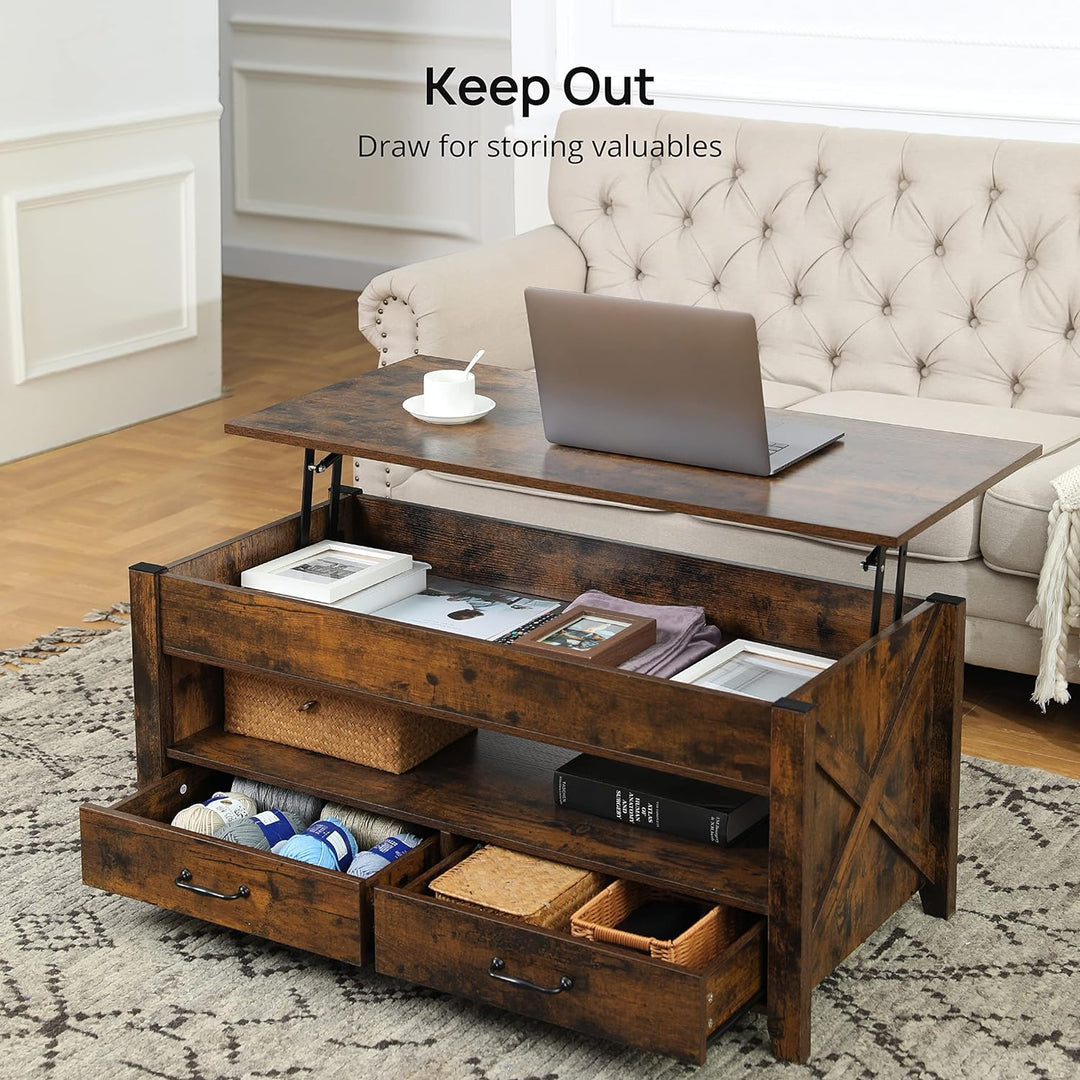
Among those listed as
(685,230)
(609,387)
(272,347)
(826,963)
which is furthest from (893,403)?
(272,347)

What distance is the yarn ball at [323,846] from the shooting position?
6.34 ft

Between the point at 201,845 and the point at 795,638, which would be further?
the point at 795,638

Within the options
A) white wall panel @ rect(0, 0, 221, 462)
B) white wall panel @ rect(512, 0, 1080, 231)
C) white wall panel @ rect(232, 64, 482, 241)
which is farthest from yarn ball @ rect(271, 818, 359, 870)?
white wall panel @ rect(232, 64, 482, 241)

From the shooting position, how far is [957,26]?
3.27 metres

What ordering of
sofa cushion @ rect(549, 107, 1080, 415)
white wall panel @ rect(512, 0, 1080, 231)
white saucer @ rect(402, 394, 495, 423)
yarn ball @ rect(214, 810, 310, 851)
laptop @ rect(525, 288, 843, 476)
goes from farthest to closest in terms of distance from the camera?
1. white wall panel @ rect(512, 0, 1080, 231)
2. sofa cushion @ rect(549, 107, 1080, 415)
3. white saucer @ rect(402, 394, 495, 423)
4. yarn ball @ rect(214, 810, 310, 851)
5. laptop @ rect(525, 288, 843, 476)

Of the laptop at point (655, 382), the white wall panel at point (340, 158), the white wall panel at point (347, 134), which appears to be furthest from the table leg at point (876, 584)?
the white wall panel at point (340, 158)

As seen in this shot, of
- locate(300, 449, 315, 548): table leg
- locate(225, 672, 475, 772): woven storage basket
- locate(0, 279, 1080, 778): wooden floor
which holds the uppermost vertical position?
locate(300, 449, 315, 548): table leg

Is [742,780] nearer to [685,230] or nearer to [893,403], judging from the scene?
[893,403]

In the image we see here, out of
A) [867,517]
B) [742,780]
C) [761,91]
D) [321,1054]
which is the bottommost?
[321,1054]

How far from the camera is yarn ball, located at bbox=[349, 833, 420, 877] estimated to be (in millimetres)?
1928

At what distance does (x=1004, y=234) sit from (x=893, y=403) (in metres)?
0.37

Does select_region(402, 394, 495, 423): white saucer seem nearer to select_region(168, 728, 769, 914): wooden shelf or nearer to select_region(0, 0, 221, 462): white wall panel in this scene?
select_region(168, 728, 769, 914): wooden shelf

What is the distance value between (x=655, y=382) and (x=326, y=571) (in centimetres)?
50

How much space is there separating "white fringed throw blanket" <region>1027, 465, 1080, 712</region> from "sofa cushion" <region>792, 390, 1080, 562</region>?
0.35 feet
